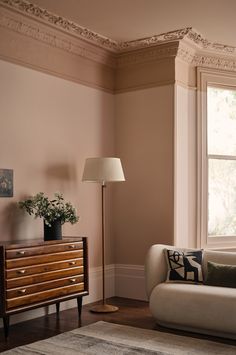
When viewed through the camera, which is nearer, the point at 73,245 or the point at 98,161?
the point at 73,245

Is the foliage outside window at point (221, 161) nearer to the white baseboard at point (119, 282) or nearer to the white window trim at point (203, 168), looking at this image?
the white window trim at point (203, 168)

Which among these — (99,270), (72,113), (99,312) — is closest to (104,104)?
(72,113)

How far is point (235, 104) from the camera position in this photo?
6328mm

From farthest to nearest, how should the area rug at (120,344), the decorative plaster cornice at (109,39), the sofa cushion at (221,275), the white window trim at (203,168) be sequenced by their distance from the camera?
the white window trim at (203,168) → the decorative plaster cornice at (109,39) → the sofa cushion at (221,275) → the area rug at (120,344)

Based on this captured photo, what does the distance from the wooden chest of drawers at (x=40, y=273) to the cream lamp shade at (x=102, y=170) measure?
672mm

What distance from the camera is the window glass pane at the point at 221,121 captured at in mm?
6168

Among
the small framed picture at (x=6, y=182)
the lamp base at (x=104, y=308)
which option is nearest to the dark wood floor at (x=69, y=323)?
the lamp base at (x=104, y=308)

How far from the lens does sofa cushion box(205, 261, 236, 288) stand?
4512 mm

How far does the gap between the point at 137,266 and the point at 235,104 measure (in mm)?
2481

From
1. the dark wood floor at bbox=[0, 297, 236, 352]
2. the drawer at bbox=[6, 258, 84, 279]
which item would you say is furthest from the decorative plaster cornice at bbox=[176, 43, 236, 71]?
the dark wood floor at bbox=[0, 297, 236, 352]

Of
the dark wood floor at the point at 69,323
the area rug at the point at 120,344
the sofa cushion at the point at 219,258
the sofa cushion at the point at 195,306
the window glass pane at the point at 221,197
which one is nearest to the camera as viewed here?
the area rug at the point at 120,344

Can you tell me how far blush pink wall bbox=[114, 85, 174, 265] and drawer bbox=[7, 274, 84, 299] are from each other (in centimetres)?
119

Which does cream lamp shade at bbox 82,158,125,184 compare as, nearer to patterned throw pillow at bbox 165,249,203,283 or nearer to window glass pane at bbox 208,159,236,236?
patterned throw pillow at bbox 165,249,203,283

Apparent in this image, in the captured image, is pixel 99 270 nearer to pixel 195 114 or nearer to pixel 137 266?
pixel 137 266
